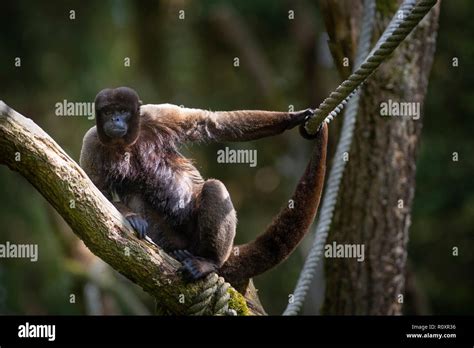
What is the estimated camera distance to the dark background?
7953mm

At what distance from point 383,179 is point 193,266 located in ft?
5.60

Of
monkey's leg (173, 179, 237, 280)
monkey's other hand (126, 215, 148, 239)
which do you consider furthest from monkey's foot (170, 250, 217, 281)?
monkey's other hand (126, 215, 148, 239)

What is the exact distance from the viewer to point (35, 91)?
8.51m

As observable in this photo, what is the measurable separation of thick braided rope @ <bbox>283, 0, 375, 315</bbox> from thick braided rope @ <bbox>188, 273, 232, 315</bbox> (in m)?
0.51

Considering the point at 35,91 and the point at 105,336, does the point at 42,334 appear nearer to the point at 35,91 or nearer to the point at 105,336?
the point at 105,336

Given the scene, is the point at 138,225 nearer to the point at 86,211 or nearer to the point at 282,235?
the point at 86,211

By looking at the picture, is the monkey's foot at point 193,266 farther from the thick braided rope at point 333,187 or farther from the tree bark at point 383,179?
the tree bark at point 383,179

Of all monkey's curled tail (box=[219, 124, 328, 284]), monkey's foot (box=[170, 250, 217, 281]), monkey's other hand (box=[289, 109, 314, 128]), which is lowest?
monkey's foot (box=[170, 250, 217, 281])

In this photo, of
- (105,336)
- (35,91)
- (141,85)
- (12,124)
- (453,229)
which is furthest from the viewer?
(141,85)

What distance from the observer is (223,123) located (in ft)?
16.5

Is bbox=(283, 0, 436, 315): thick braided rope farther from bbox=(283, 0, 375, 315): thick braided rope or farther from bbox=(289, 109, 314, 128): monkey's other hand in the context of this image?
bbox=(289, 109, 314, 128): monkey's other hand

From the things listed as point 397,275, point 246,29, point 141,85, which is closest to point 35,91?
point 141,85

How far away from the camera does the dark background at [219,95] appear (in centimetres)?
795

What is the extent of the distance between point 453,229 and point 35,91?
4.82 metres
